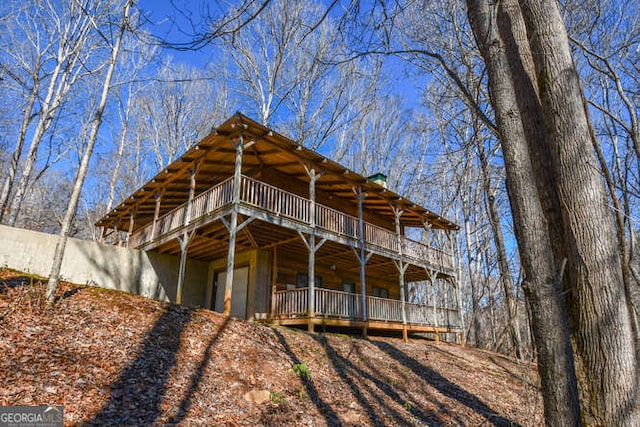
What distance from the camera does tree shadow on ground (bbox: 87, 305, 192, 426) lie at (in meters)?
4.52

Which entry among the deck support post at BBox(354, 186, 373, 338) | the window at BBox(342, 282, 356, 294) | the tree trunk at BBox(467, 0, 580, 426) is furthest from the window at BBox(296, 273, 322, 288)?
the tree trunk at BBox(467, 0, 580, 426)

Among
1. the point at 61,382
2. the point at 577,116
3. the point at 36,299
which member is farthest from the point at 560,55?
the point at 36,299

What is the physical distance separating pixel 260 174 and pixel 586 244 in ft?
40.5

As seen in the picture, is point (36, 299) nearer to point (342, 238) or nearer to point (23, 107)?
point (342, 238)

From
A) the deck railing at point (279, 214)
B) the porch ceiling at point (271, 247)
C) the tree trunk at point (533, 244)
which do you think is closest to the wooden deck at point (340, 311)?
the porch ceiling at point (271, 247)

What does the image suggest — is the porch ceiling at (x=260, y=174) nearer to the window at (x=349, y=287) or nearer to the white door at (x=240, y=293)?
the window at (x=349, y=287)

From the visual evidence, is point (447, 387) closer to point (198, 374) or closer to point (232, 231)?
point (198, 374)

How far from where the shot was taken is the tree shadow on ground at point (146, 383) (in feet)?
14.8

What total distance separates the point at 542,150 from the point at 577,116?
1.57ft

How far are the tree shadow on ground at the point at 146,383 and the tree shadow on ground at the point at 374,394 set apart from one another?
3.44m

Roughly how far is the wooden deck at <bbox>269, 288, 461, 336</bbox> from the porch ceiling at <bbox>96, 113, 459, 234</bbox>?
4.60 m

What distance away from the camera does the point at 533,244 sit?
11.7 feet

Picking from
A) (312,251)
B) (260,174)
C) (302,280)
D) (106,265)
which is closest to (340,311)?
(312,251)

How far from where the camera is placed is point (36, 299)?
22.0 ft
